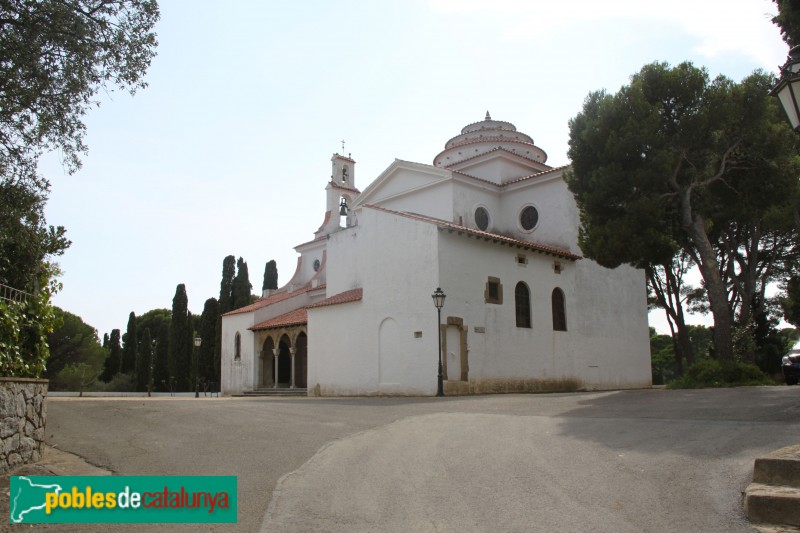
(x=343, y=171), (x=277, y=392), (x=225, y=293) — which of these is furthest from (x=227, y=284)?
(x=277, y=392)

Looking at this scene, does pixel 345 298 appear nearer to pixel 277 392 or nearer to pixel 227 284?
pixel 277 392

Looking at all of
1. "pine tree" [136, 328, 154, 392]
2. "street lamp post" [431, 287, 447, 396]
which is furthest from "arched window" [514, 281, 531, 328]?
"pine tree" [136, 328, 154, 392]

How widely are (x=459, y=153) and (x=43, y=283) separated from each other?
24.7 m

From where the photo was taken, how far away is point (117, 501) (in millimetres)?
5375

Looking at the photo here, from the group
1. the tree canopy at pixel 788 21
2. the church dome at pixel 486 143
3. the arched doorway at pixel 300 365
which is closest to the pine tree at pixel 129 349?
the arched doorway at pixel 300 365

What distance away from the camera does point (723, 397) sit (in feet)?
40.0

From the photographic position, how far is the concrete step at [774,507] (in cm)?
444

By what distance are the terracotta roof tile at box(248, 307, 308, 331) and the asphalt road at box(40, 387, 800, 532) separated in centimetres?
1687

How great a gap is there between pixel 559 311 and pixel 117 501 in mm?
21349

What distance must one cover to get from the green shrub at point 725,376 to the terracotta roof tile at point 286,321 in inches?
685

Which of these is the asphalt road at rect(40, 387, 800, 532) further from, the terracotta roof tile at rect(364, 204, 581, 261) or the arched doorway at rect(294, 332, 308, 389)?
the arched doorway at rect(294, 332, 308, 389)

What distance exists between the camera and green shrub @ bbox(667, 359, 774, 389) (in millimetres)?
15977

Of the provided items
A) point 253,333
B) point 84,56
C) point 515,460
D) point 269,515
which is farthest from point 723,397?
point 253,333

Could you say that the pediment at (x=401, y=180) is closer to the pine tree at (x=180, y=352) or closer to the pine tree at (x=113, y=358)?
the pine tree at (x=180, y=352)
